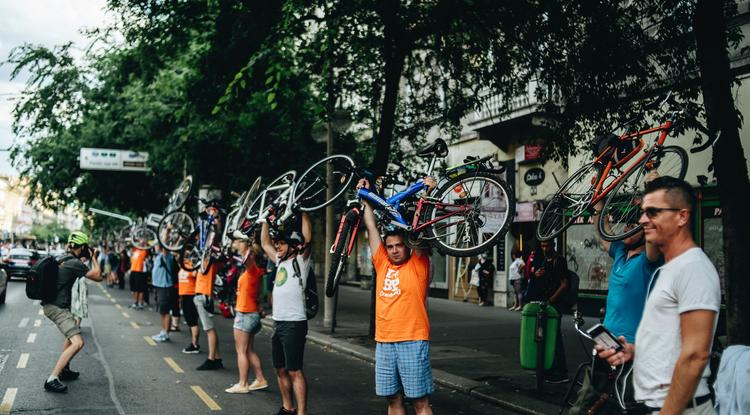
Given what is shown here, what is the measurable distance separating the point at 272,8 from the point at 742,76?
8389mm

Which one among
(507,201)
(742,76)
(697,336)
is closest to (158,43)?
(507,201)

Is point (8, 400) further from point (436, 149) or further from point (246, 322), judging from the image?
point (436, 149)

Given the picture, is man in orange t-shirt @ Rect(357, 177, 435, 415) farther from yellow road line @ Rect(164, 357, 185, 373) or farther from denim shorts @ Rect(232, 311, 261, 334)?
yellow road line @ Rect(164, 357, 185, 373)

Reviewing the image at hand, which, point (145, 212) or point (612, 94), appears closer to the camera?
point (612, 94)

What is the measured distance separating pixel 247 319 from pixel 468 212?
3.32 meters

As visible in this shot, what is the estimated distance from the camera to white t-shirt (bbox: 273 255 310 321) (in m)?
7.64

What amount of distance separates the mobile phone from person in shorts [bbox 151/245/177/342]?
465 inches

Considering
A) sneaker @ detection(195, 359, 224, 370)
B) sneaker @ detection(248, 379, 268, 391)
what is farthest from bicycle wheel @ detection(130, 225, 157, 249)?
sneaker @ detection(248, 379, 268, 391)

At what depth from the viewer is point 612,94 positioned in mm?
10320

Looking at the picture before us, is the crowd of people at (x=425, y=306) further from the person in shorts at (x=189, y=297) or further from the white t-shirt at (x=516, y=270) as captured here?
the white t-shirt at (x=516, y=270)

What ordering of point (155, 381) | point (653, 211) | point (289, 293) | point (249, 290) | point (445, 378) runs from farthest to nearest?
1. point (445, 378)
2. point (155, 381)
3. point (249, 290)
4. point (289, 293)
5. point (653, 211)

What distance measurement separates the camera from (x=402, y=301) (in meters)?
6.02

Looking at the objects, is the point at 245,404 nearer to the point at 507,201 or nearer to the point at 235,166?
the point at 507,201

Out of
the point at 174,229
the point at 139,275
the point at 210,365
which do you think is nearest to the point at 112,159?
the point at 139,275
